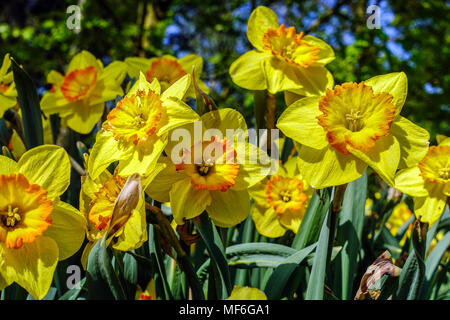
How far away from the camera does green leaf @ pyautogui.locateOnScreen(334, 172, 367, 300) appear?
39.6 inches

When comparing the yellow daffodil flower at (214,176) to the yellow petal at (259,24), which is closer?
the yellow daffodil flower at (214,176)

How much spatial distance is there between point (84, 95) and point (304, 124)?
76 centimetres

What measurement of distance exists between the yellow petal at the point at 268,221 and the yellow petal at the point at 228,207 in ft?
0.96

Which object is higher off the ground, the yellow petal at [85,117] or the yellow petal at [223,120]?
the yellow petal at [223,120]

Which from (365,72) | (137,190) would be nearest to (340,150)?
(137,190)

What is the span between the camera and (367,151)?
79 cm

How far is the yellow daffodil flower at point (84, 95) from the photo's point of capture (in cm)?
130

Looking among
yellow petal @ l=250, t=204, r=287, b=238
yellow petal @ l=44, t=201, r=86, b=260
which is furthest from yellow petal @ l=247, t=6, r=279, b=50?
yellow petal @ l=44, t=201, r=86, b=260

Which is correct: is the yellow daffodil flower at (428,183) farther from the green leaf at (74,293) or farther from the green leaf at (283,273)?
the green leaf at (74,293)

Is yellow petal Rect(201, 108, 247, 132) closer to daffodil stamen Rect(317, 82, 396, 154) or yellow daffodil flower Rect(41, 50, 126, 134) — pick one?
daffodil stamen Rect(317, 82, 396, 154)

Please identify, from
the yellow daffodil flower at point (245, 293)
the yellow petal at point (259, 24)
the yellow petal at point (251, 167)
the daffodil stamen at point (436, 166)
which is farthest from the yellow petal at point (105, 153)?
the daffodil stamen at point (436, 166)

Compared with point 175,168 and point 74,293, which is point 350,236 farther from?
point 74,293

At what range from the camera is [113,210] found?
69cm

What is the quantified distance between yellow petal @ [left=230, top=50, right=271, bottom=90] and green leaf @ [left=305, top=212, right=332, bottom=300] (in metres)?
0.38
